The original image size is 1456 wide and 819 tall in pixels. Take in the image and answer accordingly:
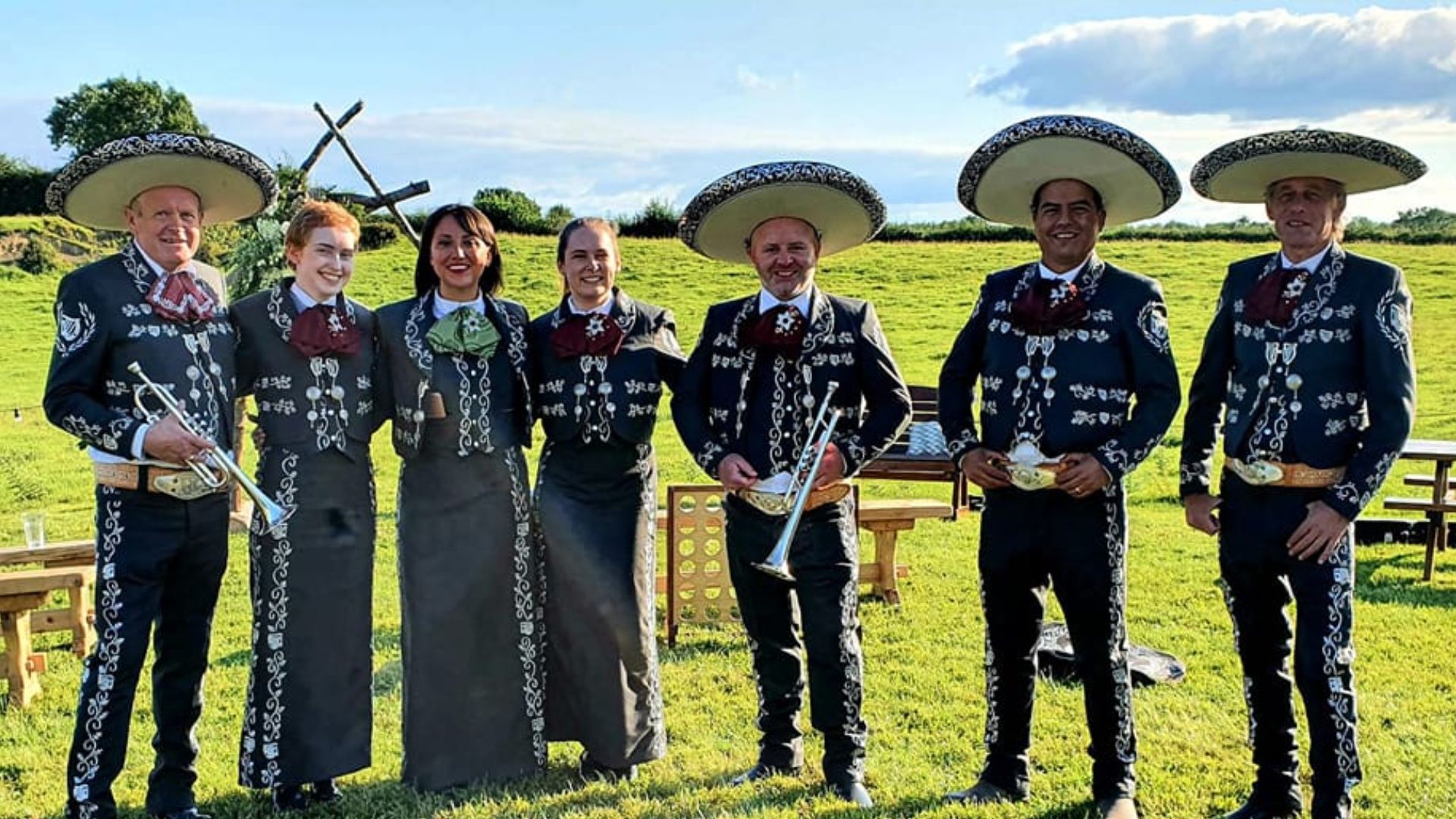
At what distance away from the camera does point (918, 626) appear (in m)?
7.27

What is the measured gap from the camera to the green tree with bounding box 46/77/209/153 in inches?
2125

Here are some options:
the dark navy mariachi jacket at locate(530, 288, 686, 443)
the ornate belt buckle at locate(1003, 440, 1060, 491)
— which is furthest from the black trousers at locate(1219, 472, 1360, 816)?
the dark navy mariachi jacket at locate(530, 288, 686, 443)

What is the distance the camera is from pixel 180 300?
407cm

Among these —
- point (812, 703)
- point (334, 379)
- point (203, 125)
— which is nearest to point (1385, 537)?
point (812, 703)

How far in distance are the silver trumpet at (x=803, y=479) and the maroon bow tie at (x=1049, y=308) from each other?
0.71 metres

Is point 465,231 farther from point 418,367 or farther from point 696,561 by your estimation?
point 696,561

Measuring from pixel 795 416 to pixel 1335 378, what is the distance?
1796 mm

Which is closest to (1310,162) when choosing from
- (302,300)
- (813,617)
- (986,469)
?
(986,469)

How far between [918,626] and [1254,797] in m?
3.09

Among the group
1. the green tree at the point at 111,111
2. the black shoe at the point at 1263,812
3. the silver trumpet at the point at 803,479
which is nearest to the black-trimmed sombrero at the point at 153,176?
the silver trumpet at the point at 803,479

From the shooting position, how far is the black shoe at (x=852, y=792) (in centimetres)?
442

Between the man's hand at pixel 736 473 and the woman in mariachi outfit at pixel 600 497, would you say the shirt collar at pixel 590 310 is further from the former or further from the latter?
the man's hand at pixel 736 473

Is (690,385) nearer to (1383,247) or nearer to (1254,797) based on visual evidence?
(1254,797)

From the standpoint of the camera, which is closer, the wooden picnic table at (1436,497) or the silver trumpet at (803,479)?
the silver trumpet at (803,479)
